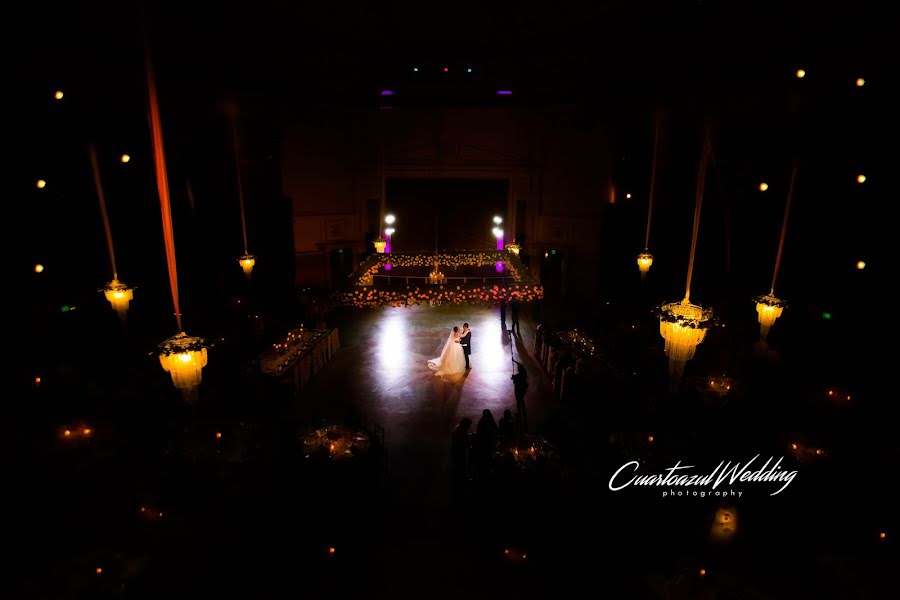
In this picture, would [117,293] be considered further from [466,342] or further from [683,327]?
[683,327]

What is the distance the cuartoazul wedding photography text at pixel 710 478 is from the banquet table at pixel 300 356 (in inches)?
274

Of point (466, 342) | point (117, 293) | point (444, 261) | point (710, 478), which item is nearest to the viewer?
point (710, 478)

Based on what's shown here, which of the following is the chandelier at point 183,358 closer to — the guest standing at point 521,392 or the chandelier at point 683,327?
the guest standing at point 521,392

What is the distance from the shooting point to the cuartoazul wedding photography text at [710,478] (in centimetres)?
737

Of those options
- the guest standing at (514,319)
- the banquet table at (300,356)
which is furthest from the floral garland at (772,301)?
the banquet table at (300,356)

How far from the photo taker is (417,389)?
1171cm

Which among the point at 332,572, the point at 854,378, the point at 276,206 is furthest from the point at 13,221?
the point at 854,378

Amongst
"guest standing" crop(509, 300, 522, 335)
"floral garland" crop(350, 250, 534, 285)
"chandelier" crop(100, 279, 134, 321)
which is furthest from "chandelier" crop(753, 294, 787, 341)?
"chandelier" crop(100, 279, 134, 321)

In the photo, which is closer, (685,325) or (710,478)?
(685,325)

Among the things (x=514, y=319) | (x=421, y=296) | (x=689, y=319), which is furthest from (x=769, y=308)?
(x=514, y=319)

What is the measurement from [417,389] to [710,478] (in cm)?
628

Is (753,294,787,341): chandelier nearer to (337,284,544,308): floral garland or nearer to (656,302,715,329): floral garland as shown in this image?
(656,302,715,329): floral garland

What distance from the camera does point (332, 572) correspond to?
6535 millimetres

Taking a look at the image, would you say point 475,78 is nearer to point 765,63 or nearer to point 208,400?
point 765,63
